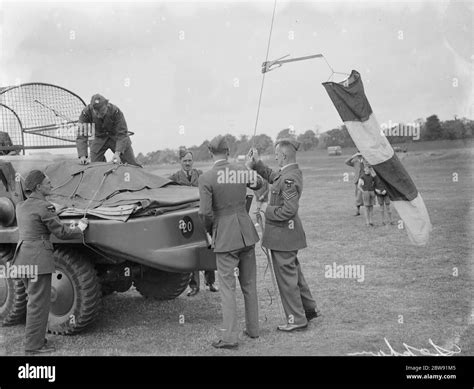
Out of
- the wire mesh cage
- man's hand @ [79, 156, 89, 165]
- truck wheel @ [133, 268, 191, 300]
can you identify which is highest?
the wire mesh cage

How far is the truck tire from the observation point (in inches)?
271

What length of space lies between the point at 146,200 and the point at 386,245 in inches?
233

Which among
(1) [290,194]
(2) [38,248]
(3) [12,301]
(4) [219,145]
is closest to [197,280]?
(3) [12,301]

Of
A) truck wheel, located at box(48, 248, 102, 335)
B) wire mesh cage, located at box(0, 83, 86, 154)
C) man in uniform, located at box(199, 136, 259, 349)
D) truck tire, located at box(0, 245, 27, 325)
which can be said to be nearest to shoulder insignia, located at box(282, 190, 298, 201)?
man in uniform, located at box(199, 136, 259, 349)

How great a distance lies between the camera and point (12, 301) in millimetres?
7043

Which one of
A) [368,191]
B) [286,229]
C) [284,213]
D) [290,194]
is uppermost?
[290,194]

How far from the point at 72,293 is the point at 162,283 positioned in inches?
59.7

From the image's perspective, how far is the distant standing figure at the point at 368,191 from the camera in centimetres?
1346

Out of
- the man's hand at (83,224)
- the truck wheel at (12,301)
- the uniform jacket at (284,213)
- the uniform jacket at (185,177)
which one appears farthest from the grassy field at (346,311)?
the uniform jacket at (185,177)

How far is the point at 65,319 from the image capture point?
6562 mm

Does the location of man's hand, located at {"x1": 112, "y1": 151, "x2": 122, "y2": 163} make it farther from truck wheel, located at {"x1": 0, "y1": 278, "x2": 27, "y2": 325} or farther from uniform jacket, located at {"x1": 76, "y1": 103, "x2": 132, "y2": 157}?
truck wheel, located at {"x1": 0, "y1": 278, "x2": 27, "y2": 325}

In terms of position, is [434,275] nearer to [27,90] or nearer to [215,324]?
[215,324]

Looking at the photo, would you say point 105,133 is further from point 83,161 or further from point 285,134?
point 285,134
